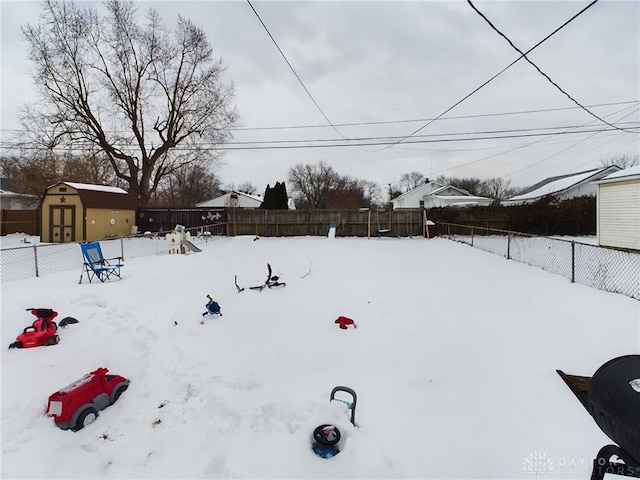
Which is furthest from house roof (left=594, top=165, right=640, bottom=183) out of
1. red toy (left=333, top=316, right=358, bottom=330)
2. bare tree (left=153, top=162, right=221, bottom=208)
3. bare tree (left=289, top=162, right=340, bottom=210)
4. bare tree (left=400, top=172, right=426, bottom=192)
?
bare tree (left=400, top=172, right=426, bottom=192)

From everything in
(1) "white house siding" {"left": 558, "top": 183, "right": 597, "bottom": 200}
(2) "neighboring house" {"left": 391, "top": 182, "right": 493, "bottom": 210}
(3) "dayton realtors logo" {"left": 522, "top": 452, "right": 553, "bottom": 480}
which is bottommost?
(3) "dayton realtors logo" {"left": 522, "top": 452, "right": 553, "bottom": 480}

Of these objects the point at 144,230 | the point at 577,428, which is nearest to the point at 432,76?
the point at 577,428

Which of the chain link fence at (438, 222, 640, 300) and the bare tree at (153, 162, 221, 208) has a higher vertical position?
the bare tree at (153, 162, 221, 208)

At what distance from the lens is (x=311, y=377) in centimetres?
336

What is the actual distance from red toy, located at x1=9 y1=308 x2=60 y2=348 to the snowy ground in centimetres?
10

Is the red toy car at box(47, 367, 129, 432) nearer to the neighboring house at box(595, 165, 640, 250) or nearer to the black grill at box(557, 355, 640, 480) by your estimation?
the black grill at box(557, 355, 640, 480)

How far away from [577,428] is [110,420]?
4.14m

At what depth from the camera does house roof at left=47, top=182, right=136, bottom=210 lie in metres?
14.9

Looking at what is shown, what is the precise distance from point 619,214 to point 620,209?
20cm

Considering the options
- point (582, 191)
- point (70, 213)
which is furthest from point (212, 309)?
point (582, 191)

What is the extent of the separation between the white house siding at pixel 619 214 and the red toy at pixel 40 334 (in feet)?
55.2

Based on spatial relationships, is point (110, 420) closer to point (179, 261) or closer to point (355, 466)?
point (355, 466)

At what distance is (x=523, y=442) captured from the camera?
2475 mm

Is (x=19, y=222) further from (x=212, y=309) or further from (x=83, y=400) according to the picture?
(x=83, y=400)
